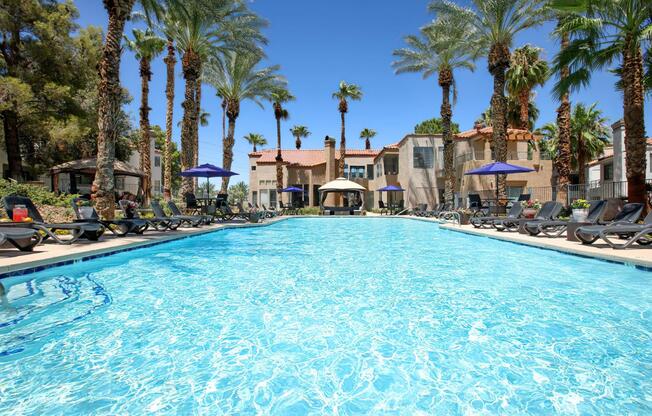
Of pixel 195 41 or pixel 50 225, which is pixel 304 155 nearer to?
pixel 195 41

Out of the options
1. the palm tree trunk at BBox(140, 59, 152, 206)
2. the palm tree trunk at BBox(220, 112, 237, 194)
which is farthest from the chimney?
the palm tree trunk at BBox(140, 59, 152, 206)

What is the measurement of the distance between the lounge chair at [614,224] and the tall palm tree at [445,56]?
14.8 m

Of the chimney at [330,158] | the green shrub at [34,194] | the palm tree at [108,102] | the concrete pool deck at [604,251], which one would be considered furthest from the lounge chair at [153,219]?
the chimney at [330,158]

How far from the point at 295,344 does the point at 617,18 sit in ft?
51.7

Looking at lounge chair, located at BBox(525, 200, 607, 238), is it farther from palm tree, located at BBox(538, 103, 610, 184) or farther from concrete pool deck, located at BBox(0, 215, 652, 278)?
palm tree, located at BBox(538, 103, 610, 184)

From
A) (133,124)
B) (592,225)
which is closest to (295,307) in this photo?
(592,225)

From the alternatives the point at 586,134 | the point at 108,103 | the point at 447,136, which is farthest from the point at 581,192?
the point at 108,103

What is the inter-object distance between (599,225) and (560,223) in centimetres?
171

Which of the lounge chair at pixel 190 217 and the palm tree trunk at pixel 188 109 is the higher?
the palm tree trunk at pixel 188 109

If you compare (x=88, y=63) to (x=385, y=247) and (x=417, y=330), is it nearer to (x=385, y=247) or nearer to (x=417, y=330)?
(x=385, y=247)

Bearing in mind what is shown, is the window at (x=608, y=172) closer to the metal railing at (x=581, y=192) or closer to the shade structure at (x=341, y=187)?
the metal railing at (x=581, y=192)

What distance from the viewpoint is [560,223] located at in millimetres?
11000

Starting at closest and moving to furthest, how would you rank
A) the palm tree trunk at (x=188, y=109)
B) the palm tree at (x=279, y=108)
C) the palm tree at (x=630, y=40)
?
the palm tree at (x=630, y=40)
the palm tree trunk at (x=188, y=109)
the palm tree at (x=279, y=108)

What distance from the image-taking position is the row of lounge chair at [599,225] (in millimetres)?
8156
